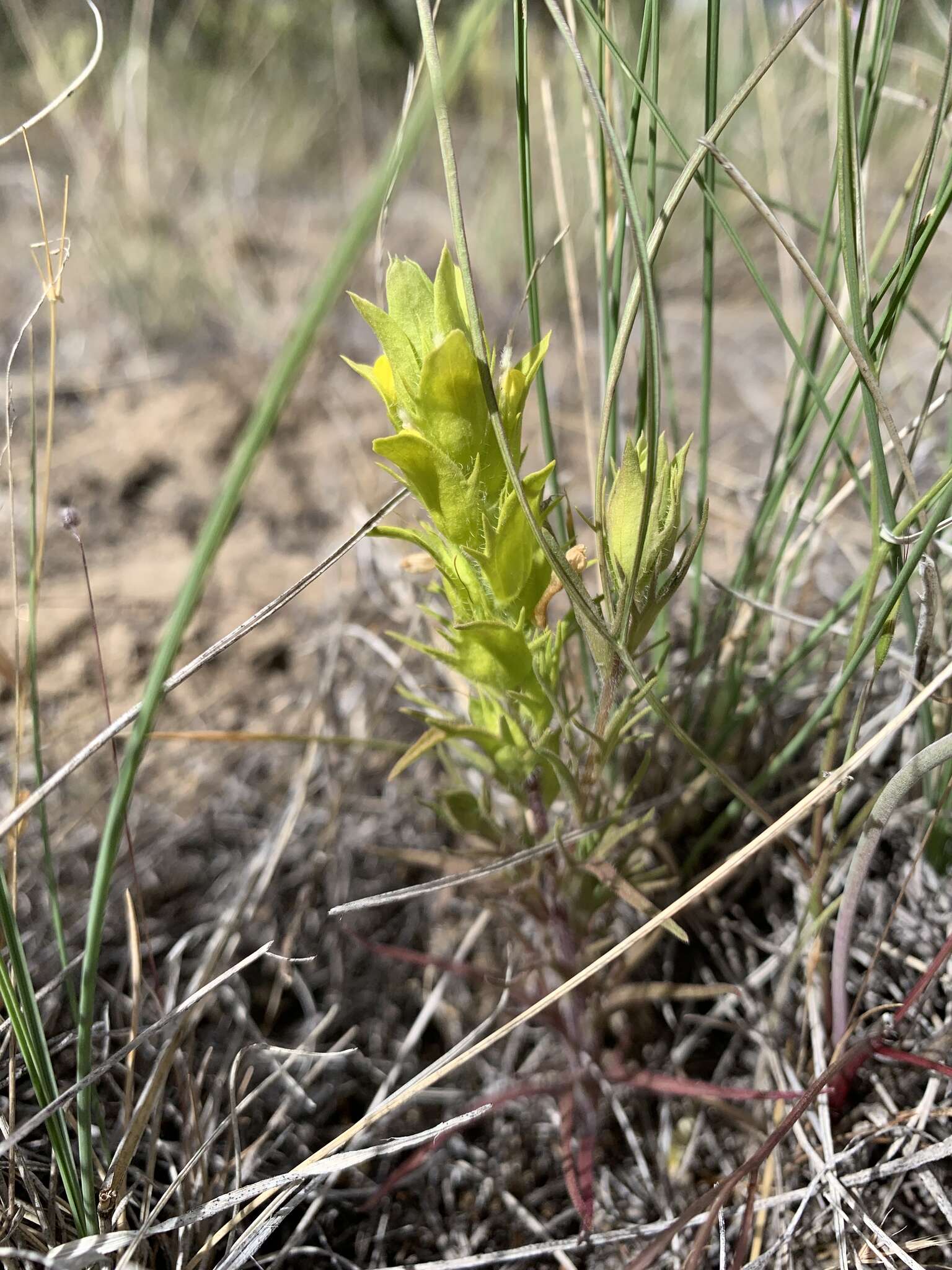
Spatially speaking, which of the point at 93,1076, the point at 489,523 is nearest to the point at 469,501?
the point at 489,523

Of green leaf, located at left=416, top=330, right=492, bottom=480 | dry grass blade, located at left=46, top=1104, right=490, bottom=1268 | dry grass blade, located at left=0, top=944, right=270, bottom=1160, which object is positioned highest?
green leaf, located at left=416, top=330, right=492, bottom=480

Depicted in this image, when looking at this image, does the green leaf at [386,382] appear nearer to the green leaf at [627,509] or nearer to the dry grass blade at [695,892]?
the green leaf at [627,509]

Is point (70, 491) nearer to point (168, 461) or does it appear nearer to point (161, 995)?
point (168, 461)

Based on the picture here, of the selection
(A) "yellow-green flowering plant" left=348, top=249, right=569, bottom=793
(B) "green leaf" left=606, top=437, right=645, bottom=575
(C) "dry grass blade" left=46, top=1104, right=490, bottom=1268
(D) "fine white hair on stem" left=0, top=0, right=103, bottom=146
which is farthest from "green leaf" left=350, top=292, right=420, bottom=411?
(C) "dry grass blade" left=46, top=1104, right=490, bottom=1268

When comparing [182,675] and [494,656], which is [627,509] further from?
[182,675]

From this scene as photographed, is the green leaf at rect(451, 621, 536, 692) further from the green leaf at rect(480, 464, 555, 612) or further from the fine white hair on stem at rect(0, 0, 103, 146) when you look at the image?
the fine white hair on stem at rect(0, 0, 103, 146)

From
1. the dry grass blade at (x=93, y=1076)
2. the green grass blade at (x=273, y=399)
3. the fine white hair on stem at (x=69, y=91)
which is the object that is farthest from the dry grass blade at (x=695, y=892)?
the fine white hair on stem at (x=69, y=91)

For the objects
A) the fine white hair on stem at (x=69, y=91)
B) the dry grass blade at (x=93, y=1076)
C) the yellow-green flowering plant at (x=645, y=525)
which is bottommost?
the dry grass blade at (x=93, y=1076)

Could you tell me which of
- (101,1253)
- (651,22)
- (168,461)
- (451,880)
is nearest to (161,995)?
(101,1253)
